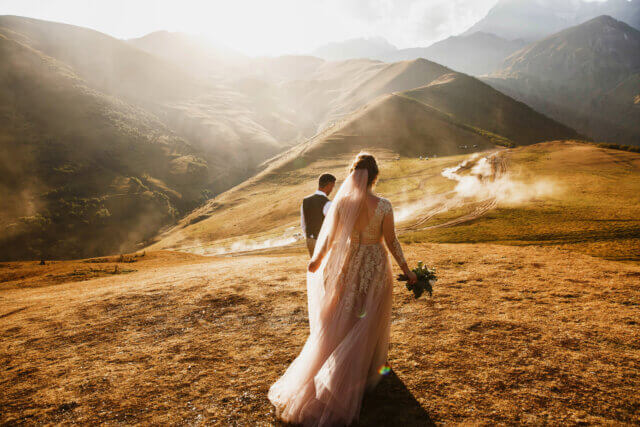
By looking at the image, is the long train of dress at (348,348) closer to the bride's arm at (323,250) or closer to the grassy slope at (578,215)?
the bride's arm at (323,250)

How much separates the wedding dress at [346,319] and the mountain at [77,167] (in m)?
70.2

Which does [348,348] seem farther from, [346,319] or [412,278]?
[412,278]

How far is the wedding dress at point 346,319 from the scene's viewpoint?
351cm

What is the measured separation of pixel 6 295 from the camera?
1112 centimetres

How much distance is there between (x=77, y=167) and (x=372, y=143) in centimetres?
8053

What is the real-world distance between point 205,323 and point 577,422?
21.7 ft

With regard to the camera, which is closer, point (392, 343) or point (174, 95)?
point (392, 343)

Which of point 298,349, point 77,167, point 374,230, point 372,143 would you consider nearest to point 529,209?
point 298,349

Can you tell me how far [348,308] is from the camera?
3.83m

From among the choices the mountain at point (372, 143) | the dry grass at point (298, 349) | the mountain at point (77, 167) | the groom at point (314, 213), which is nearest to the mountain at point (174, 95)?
the mountain at point (77, 167)

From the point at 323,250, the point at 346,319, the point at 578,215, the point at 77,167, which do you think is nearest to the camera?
the point at 346,319

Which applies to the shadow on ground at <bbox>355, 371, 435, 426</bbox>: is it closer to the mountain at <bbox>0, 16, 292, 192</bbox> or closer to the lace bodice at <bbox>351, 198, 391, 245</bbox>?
the lace bodice at <bbox>351, 198, 391, 245</bbox>

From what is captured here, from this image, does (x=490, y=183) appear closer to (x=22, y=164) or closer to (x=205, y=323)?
(x=205, y=323)

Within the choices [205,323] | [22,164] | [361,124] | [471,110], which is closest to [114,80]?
[22,164]
